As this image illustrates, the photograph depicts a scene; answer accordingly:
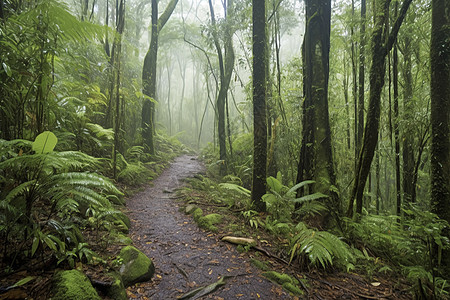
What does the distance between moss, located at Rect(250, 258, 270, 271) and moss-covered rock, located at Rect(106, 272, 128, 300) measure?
1592 millimetres

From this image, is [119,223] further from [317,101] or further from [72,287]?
[317,101]

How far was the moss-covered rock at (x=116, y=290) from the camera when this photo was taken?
195 centimetres

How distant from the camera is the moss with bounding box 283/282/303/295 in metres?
2.32

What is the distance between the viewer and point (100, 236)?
2824mm

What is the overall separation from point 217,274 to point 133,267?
1.01 m

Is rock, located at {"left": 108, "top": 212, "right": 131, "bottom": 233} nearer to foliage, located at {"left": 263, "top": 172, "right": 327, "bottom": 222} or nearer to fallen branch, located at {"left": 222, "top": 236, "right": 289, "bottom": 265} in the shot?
fallen branch, located at {"left": 222, "top": 236, "right": 289, "bottom": 265}

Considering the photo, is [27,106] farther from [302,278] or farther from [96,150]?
[302,278]

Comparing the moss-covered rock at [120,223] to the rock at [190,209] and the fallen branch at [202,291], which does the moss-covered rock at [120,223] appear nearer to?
the rock at [190,209]

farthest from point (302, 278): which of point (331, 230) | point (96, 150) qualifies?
point (96, 150)

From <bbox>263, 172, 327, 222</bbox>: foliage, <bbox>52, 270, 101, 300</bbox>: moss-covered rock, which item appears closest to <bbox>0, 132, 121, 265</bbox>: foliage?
<bbox>52, 270, 101, 300</bbox>: moss-covered rock

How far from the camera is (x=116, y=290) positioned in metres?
1.98

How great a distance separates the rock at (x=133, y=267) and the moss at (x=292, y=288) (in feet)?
5.20

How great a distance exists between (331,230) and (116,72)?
20.4ft

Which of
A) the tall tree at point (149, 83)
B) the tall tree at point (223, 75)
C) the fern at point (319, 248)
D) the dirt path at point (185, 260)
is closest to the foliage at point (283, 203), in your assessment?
the fern at point (319, 248)
